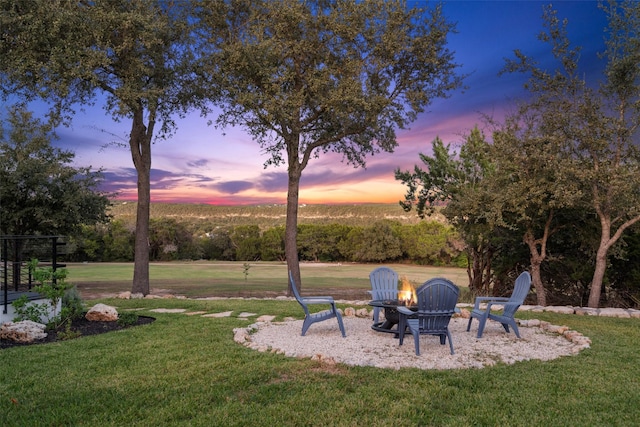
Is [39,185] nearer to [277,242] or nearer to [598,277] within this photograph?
[598,277]

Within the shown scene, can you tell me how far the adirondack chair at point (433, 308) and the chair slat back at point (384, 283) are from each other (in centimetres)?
196

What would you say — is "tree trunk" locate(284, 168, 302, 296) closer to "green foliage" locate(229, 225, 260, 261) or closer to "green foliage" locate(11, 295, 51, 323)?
"green foliage" locate(11, 295, 51, 323)

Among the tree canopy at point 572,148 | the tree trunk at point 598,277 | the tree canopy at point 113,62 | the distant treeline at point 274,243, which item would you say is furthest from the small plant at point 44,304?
the distant treeline at point 274,243

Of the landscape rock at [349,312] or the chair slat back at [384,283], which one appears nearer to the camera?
the chair slat back at [384,283]

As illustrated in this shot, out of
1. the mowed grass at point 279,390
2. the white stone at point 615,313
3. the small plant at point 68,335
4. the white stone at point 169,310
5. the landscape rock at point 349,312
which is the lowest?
the white stone at point 615,313

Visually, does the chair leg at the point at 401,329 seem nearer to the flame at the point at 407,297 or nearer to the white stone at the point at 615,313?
the flame at the point at 407,297

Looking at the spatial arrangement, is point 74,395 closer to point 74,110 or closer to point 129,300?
point 129,300

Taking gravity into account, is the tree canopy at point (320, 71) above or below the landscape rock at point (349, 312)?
above

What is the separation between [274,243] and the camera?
110ft

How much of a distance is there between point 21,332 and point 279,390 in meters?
4.16

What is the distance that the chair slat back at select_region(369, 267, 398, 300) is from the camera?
7926mm

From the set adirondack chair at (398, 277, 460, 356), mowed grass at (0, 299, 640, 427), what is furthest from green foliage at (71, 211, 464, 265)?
mowed grass at (0, 299, 640, 427)

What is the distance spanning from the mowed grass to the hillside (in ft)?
108

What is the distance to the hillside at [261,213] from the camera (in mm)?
39969
